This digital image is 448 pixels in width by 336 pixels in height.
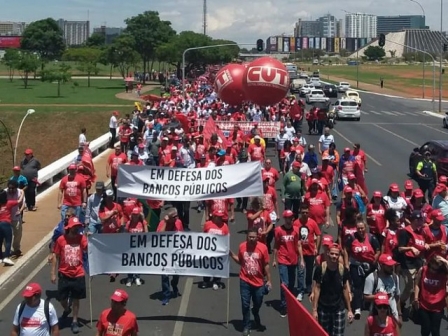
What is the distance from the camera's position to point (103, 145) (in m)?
31.5

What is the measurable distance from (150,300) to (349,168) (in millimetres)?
6856

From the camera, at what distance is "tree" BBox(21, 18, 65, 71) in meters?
154

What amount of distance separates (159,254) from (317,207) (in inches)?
130

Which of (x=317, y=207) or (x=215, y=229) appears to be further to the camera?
(x=317, y=207)

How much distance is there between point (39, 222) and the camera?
17.4 metres

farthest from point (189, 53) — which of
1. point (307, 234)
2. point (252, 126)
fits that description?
point (307, 234)

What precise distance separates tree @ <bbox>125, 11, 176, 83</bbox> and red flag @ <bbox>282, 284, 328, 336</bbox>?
96399 millimetres

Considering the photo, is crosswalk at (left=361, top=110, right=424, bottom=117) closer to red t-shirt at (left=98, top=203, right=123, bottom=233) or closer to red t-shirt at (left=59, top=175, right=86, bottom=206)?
red t-shirt at (left=59, top=175, right=86, bottom=206)

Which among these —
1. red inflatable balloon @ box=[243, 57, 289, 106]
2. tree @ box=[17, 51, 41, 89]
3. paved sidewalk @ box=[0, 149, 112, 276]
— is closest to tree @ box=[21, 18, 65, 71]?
tree @ box=[17, 51, 41, 89]

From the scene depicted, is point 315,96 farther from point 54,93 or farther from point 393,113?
point 54,93

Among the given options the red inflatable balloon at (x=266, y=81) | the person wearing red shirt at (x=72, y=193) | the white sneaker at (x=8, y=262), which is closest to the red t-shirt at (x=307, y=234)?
the person wearing red shirt at (x=72, y=193)

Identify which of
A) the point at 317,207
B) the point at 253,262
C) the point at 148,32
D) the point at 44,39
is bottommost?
the point at 253,262

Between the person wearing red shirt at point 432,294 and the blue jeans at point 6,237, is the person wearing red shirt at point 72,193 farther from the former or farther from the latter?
the person wearing red shirt at point 432,294

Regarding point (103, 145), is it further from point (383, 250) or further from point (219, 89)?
point (383, 250)
